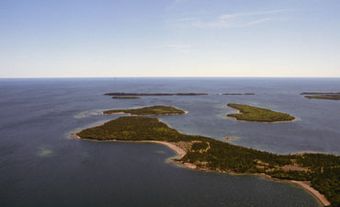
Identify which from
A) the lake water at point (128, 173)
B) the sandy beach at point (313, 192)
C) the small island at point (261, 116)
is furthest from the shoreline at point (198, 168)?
the small island at point (261, 116)

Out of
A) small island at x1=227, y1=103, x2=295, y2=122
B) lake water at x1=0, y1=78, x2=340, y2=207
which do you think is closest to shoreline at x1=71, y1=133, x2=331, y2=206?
lake water at x1=0, y1=78, x2=340, y2=207

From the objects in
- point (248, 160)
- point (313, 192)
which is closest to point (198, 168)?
point (248, 160)

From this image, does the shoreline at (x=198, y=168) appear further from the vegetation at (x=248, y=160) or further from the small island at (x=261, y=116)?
the small island at (x=261, y=116)

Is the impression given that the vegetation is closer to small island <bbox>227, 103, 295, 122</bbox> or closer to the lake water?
the lake water

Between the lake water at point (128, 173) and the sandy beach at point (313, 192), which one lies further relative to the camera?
the lake water at point (128, 173)

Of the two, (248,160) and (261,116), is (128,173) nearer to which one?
(248,160)

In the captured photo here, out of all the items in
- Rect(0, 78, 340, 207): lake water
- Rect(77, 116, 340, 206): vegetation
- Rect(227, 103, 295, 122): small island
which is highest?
Rect(227, 103, 295, 122): small island

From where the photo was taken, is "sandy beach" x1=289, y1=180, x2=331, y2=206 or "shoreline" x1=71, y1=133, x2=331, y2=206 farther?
"shoreline" x1=71, y1=133, x2=331, y2=206

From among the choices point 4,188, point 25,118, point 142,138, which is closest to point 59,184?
point 4,188
